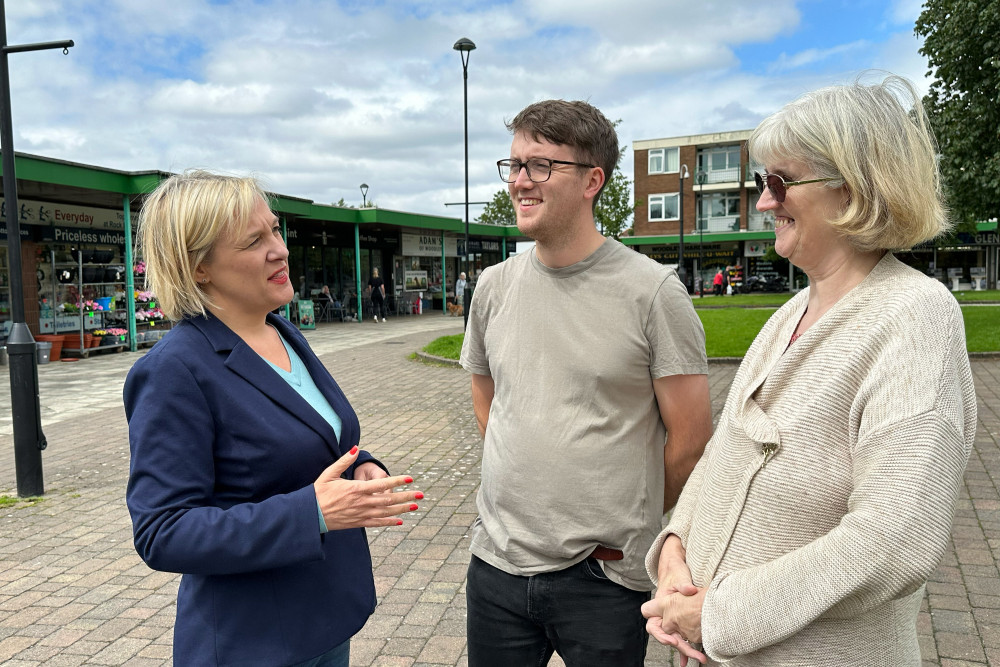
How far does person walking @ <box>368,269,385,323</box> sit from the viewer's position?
92.6 feet

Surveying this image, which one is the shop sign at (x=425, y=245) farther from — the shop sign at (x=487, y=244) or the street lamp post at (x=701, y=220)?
the street lamp post at (x=701, y=220)

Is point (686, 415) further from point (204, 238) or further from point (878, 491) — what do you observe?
point (204, 238)

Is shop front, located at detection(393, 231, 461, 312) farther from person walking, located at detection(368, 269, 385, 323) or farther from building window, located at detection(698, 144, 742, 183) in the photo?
building window, located at detection(698, 144, 742, 183)

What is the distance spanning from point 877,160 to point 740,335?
1553 centimetres

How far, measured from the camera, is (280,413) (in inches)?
74.0

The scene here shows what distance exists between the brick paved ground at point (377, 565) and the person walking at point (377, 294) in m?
18.8

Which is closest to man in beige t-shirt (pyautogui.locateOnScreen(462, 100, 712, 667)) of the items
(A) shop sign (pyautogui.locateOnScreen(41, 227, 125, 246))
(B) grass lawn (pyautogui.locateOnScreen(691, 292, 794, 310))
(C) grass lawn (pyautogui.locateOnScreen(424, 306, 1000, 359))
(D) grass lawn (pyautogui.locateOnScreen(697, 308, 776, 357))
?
(D) grass lawn (pyautogui.locateOnScreen(697, 308, 776, 357))

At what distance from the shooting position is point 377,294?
28578 millimetres

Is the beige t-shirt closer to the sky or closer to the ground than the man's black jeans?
closer to the sky

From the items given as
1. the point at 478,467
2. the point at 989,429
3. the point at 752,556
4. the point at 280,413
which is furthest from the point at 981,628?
the point at 989,429

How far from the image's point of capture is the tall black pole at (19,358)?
249 inches

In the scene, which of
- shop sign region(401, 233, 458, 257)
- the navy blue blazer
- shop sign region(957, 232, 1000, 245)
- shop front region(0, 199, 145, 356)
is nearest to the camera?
the navy blue blazer

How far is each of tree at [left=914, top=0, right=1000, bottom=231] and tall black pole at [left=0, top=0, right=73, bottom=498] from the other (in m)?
15.8

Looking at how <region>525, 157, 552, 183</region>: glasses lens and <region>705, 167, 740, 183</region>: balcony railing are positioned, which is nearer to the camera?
<region>525, 157, 552, 183</region>: glasses lens
